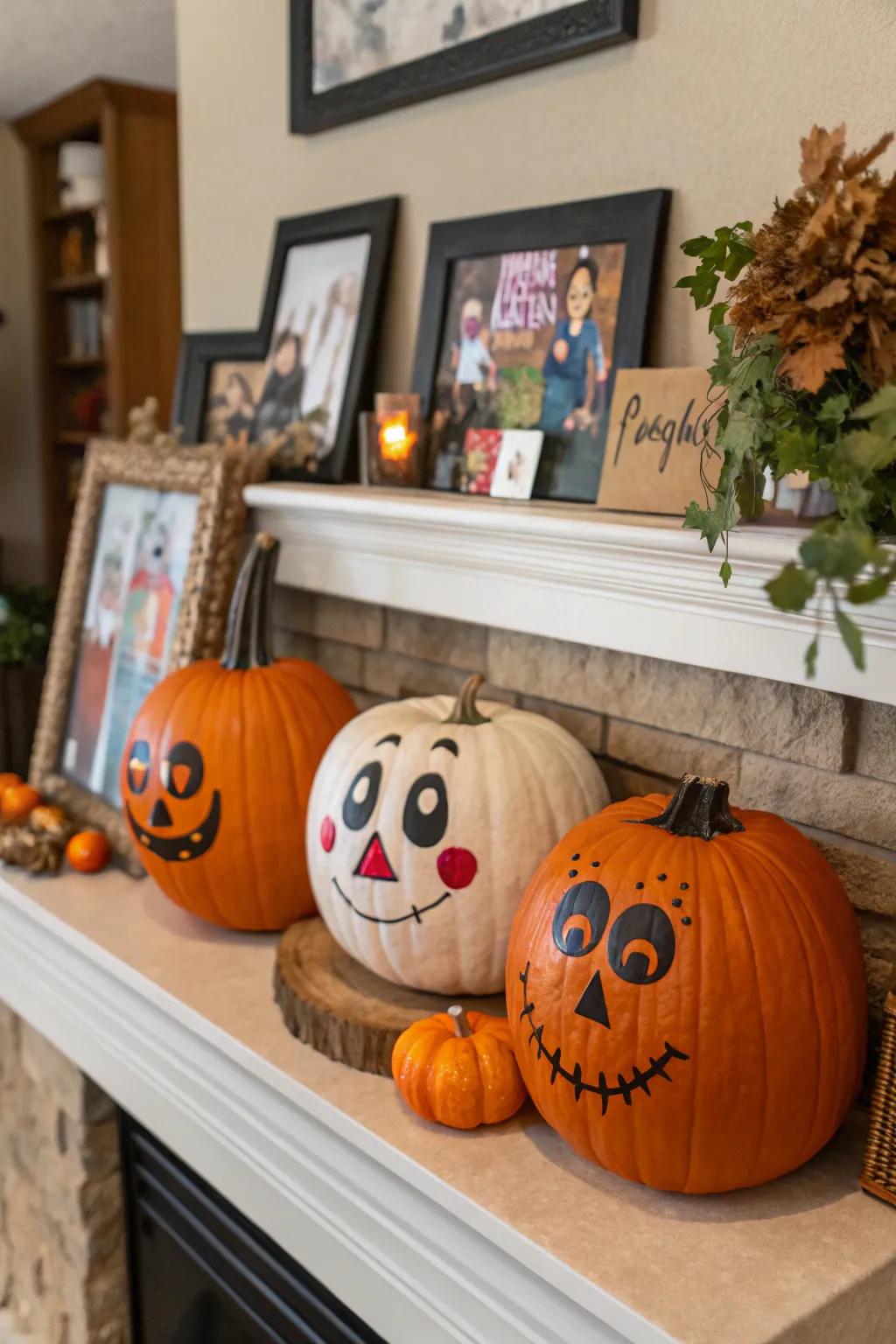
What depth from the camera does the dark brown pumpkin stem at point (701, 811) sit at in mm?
970

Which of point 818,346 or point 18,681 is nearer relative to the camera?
point 818,346

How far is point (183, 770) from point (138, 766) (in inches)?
3.4

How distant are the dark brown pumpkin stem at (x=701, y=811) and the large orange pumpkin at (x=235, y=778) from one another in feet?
1.88

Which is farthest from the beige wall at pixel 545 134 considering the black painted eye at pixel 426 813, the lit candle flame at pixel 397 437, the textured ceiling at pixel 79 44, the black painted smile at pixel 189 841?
the textured ceiling at pixel 79 44

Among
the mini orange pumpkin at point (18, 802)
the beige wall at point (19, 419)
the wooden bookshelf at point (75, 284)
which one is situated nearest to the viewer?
the mini orange pumpkin at point (18, 802)

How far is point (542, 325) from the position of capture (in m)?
1.35

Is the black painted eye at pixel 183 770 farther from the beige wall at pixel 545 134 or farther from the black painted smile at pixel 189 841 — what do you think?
the beige wall at pixel 545 134

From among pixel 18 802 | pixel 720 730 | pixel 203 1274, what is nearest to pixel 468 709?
pixel 720 730

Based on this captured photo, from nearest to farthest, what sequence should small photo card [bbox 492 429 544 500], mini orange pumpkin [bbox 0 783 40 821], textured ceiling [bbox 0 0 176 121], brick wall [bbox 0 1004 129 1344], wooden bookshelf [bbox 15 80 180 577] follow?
small photo card [bbox 492 429 544 500] < brick wall [bbox 0 1004 129 1344] < mini orange pumpkin [bbox 0 783 40 821] < textured ceiling [bbox 0 0 176 121] < wooden bookshelf [bbox 15 80 180 577]

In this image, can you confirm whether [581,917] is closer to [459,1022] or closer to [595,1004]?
[595,1004]

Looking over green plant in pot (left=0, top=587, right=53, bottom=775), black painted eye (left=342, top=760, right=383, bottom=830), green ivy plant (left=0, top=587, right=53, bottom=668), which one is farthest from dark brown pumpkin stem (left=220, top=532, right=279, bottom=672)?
green ivy plant (left=0, top=587, right=53, bottom=668)

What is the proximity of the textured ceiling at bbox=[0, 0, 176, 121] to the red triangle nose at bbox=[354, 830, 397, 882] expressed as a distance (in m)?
2.66

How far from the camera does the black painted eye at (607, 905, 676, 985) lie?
901mm

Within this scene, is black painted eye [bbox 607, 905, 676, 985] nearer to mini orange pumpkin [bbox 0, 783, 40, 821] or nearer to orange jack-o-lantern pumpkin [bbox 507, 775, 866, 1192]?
orange jack-o-lantern pumpkin [bbox 507, 775, 866, 1192]
